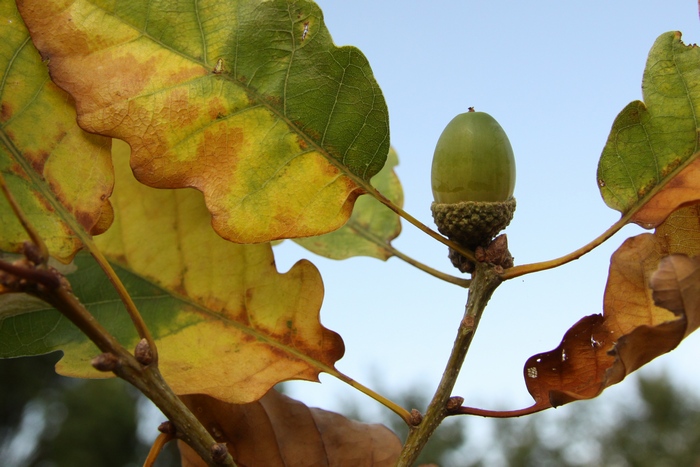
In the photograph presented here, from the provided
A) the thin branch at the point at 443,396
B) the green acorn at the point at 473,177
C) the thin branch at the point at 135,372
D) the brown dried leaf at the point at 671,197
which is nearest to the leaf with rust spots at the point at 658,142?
the brown dried leaf at the point at 671,197

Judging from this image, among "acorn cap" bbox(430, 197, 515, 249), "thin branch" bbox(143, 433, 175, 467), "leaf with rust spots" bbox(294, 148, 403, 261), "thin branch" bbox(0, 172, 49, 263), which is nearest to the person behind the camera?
"thin branch" bbox(0, 172, 49, 263)

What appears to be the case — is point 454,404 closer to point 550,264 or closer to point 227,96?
point 550,264

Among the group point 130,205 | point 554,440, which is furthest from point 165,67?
point 554,440

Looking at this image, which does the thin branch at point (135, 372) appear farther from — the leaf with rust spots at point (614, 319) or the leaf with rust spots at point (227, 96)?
the leaf with rust spots at point (614, 319)

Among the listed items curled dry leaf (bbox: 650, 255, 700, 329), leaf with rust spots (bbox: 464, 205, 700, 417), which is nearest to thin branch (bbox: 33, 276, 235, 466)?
leaf with rust spots (bbox: 464, 205, 700, 417)

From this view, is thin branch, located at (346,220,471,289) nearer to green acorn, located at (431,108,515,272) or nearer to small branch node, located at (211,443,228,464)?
green acorn, located at (431,108,515,272)

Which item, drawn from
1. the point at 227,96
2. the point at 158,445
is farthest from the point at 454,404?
the point at 227,96

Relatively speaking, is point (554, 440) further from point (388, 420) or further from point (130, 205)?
point (130, 205)
